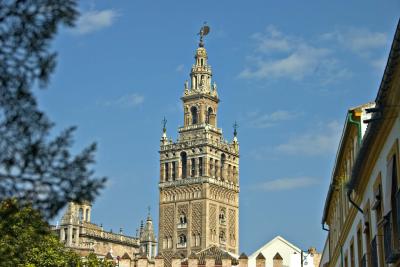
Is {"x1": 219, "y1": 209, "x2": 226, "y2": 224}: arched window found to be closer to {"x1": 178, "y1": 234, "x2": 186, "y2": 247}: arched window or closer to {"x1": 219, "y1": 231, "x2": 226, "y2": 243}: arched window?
{"x1": 219, "y1": 231, "x2": 226, "y2": 243}: arched window

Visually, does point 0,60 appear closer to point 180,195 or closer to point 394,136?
point 394,136

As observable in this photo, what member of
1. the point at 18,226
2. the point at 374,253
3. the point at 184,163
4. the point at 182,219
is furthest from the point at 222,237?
the point at 18,226

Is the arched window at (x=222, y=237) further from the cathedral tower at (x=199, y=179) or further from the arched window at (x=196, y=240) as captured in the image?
the arched window at (x=196, y=240)

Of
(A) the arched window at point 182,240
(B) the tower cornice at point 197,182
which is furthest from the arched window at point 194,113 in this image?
(A) the arched window at point 182,240

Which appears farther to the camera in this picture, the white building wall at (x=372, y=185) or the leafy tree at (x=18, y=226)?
the white building wall at (x=372, y=185)

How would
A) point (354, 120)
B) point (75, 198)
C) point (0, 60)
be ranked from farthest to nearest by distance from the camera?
point (354, 120)
point (75, 198)
point (0, 60)

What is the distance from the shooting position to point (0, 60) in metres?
10.9

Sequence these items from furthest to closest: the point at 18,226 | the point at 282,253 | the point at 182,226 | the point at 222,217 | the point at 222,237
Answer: the point at 222,217
the point at 222,237
the point at 182,226
the point at 282,253
the point at 18,226

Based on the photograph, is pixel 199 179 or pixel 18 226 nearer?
pixel 18 226

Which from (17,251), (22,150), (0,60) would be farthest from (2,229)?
(0,60)

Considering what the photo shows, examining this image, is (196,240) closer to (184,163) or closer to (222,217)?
(222,217)

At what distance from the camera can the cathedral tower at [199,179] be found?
105m

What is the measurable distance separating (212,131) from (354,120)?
3485 inches

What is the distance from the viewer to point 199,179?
10581cm
